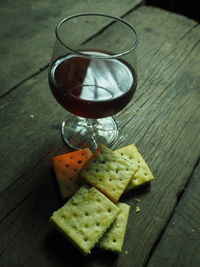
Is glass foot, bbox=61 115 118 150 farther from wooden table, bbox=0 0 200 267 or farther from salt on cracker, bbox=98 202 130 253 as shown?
salt on cracker, bbox=98 202 130 253

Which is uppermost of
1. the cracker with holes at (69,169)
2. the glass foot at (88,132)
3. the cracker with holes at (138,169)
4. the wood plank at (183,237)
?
the cracker with holes at (138,169)

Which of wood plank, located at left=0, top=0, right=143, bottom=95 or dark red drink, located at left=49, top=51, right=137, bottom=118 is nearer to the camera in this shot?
dark red drink, located at left=49, top=51, right=137, bottom=118

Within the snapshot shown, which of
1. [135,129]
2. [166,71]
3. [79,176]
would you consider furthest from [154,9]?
[79,176]

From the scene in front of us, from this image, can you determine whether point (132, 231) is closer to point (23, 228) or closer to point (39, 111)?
point (23, 228)

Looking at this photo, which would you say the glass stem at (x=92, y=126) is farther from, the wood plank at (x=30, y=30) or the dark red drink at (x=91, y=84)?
the wood plank at (x=30, y=30)

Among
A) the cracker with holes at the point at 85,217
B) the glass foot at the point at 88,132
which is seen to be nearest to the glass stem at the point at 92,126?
the glass foot at the point at 88,132

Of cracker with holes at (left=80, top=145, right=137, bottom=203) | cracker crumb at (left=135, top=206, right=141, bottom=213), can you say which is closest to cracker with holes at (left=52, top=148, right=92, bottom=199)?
cracker with holes at (left=80, top=145, right=137, bottom=203)

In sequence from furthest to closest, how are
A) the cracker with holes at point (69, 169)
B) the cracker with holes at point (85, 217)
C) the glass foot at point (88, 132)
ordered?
the glass foot at point (88, 132)
the cracker with holes at point (69, 169)
the cracker with holes at point (85, 217)
